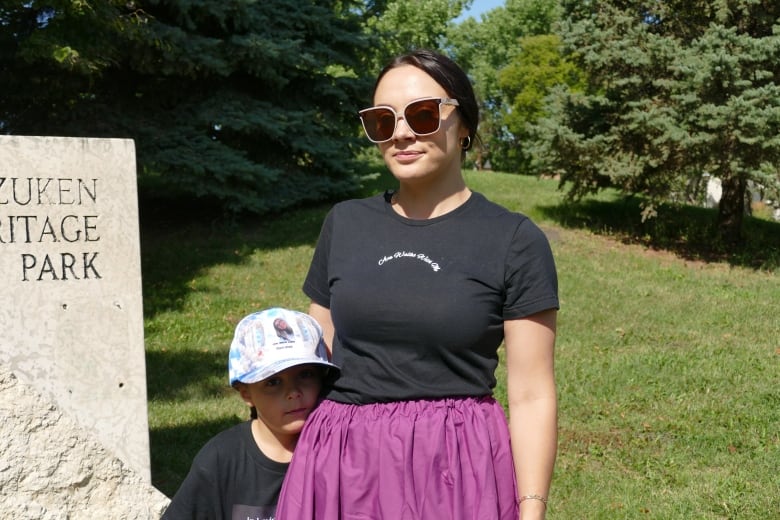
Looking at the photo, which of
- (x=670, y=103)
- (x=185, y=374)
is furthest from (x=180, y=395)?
(x=670, y=103)

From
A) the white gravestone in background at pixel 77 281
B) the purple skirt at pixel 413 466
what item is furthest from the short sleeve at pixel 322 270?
the white gravestone in background at pixel 77 281

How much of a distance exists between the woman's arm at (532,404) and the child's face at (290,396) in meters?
0.56

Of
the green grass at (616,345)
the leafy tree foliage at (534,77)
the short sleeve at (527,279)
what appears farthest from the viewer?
the leafy tree foliage at (534,77)

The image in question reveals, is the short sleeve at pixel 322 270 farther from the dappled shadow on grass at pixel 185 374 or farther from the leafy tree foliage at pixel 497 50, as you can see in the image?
the leafy tree foliage at pixel 497 50

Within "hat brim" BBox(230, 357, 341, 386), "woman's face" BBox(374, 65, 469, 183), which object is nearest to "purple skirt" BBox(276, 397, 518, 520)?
"hat brim" BBox(230, 357, 341, 386)

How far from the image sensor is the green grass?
553cm

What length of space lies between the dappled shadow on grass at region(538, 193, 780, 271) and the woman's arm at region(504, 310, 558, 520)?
1244cm

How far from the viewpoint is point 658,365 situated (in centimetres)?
806

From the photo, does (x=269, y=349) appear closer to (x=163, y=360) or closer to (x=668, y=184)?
(x=163, y=360)

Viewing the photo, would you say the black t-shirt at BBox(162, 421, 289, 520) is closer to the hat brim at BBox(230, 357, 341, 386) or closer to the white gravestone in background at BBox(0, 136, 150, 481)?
the hat brim at BBox(230, 357, 341, 386)

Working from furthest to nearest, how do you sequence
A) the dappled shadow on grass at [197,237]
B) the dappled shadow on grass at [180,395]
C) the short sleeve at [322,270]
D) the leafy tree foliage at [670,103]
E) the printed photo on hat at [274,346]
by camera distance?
the leafy tree foliage at [670,103]
the dappled shadow on grass at [197,237]
the dappled shadow on grass at [180,395]
the short sleeve at [322,270]
the printed photo on hat at [274,346]

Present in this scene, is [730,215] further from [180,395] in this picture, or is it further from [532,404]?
[532,404]

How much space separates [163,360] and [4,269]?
379cm

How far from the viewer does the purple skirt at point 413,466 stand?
78.2 inches
